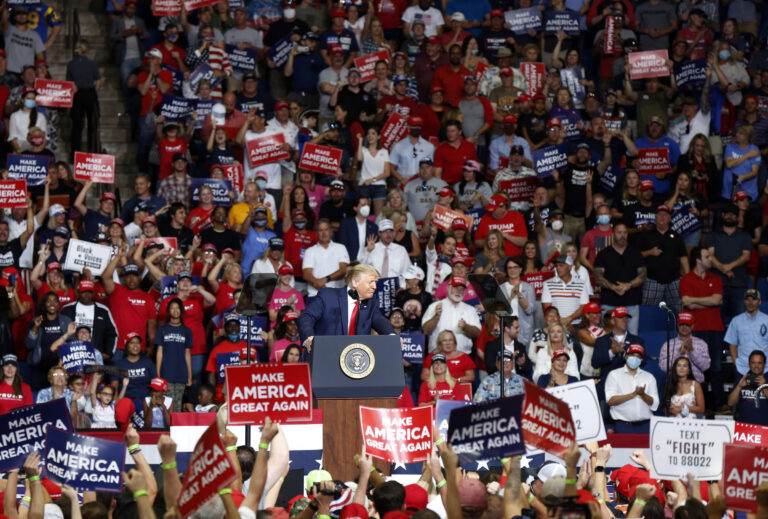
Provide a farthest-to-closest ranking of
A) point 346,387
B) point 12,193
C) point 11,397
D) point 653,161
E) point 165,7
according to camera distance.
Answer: point 165,7, point 653,161, point 12,193, point 11,397, point 346,387

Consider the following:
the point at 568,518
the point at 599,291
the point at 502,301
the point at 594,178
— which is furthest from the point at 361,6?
the point at 568,518

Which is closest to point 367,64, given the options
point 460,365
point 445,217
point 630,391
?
point 445,217

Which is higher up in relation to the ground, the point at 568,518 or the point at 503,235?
the point at 503,235

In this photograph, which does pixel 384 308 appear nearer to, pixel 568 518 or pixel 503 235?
pixel 503 235

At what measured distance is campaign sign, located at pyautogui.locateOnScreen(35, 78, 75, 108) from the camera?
17891 millimetres

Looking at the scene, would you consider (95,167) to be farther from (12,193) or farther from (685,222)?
(685,222)

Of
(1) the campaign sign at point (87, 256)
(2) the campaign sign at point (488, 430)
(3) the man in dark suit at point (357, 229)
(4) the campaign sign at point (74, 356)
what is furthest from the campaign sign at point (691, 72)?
(2) the campaign sign at point (488, 430)

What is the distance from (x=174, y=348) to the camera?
585 inches

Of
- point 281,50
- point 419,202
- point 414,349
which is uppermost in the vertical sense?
point 281,50

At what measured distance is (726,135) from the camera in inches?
767

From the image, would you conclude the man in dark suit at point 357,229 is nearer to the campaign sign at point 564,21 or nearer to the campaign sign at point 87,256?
the campaign sign at point 87,256

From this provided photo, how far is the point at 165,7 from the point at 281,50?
178 cm

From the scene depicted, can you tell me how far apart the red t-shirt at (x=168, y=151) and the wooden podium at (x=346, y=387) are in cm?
882

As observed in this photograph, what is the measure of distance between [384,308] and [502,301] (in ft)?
19.5
